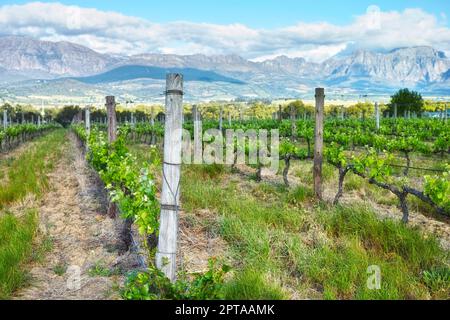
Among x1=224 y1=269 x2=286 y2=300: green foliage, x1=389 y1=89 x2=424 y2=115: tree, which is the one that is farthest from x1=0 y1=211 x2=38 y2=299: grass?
x1=389 y1=89 x2=424 y2=115: tree

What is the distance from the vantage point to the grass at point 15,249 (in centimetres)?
486

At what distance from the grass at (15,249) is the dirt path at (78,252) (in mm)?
145

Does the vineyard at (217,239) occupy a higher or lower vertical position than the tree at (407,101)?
lower

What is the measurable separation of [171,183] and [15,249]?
2611mm

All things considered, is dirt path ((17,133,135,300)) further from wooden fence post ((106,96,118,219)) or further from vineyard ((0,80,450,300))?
wooden fence post ((106,96,118,219))

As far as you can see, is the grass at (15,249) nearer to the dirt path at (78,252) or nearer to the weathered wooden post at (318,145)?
the dirt path at (78,252)

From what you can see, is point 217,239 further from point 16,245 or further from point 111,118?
point 111,118

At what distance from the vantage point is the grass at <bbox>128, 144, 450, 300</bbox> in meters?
4.84

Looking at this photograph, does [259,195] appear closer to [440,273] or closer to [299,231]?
[299,231]

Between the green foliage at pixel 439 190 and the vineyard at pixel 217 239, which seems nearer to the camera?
the vineyard at pixel 217 239

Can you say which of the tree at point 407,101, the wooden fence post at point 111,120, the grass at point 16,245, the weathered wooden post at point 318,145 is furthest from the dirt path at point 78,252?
the tree at point 407,101

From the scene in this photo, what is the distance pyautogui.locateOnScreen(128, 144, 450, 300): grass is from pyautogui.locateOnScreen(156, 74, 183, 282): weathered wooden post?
681mm

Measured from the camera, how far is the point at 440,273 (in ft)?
17.3

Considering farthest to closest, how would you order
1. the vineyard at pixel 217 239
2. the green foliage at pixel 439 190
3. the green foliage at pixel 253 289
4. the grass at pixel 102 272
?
the green foliage at pixel 439 190 → the grass at pixel 102 272 → the vineyard at pixel 217 239 → the green foliage at pixel 253 289
